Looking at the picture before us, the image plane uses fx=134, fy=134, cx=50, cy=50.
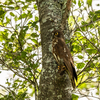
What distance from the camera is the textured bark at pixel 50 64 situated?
1.33m

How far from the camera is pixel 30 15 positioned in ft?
6.87

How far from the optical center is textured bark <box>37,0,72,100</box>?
133cm

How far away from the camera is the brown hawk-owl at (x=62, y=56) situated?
136 centimetres

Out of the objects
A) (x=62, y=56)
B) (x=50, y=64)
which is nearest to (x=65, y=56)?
(x=62, y=56)

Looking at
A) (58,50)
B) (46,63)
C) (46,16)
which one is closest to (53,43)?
(58,50)

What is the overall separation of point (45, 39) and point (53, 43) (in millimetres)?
114

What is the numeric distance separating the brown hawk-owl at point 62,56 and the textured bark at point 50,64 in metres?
0.05

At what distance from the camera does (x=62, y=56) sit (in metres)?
1.53

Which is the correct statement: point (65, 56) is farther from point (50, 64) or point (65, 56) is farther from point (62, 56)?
point (50, 64)

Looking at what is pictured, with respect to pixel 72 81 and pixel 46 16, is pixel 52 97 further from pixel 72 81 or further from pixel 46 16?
pixel 46 16

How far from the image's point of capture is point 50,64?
57.3 inches

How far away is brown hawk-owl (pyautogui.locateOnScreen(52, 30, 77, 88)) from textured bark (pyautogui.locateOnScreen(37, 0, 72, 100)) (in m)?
0.05

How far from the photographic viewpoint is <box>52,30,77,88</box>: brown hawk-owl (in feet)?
4.45

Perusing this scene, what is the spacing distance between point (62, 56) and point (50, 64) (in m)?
0.18
